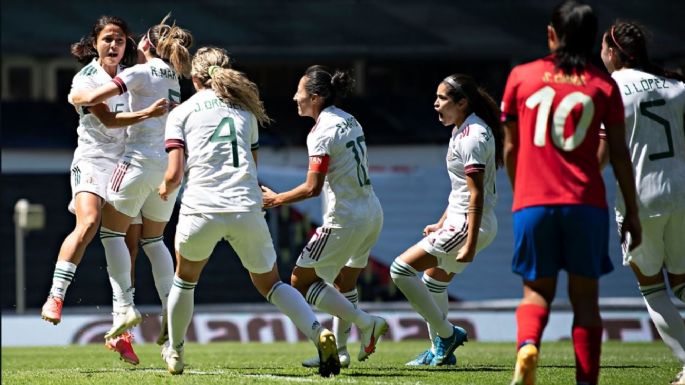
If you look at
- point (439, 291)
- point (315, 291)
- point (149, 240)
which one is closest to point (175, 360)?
point (315, 291)

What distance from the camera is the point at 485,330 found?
687 inches

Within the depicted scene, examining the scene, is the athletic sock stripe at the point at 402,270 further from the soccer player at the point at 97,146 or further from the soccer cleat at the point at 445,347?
the soccer player at the point at 97,146

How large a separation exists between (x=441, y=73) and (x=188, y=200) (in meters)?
20.9

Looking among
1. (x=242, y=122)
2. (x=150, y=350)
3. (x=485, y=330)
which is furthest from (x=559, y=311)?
(x=242, y=122)

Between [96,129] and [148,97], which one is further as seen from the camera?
[96,129]

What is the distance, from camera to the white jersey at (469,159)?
8594mm

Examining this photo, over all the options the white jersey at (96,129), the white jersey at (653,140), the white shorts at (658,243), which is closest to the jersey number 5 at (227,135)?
the white jersey at (96,129)

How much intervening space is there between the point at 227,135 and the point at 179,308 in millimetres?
1103

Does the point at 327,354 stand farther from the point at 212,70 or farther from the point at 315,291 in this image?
the point at 212,70

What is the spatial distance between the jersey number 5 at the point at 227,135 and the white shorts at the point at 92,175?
152cm

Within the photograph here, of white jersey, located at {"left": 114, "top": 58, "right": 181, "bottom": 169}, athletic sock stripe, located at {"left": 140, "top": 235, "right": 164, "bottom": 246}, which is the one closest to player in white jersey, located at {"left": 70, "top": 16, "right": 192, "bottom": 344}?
white jersey, located at {"left": 114, "top": 58, "right": 181, "bottom": 169}

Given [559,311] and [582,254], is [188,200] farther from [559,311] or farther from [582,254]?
[559,311]

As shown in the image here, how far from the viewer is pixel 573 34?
612 centimetres

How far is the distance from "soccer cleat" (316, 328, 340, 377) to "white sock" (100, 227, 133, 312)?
1.72 m
